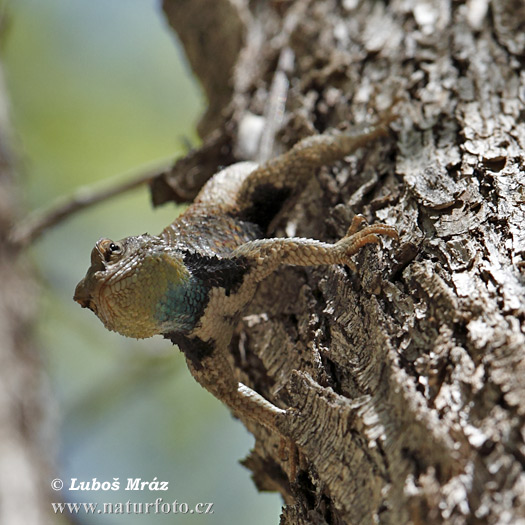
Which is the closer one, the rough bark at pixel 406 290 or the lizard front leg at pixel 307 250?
the rough bark at pixel 406 290

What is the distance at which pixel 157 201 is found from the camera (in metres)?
4.47

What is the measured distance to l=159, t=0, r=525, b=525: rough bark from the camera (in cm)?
178

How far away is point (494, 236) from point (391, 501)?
1.15 metres

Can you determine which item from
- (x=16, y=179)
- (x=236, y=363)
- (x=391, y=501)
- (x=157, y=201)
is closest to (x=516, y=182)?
(x=391, y=501)

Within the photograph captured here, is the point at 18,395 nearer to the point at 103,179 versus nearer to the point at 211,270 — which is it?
the point at 211,270

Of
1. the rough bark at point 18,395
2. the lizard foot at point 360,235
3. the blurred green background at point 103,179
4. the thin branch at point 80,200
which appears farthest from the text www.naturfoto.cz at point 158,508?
the blurred green background at point 103,179

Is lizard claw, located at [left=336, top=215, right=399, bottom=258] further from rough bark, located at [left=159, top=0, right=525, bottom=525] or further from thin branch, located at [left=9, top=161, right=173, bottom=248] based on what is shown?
thin branch, located at [left=9, top=161, right=173, bottom=248]

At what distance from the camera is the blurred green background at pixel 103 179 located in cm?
847

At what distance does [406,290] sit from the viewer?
2426 millimetres

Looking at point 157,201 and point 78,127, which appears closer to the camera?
point 157,201

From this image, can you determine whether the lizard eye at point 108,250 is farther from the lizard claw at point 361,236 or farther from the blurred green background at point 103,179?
the blurred green background at point 103,179

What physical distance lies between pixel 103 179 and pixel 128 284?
6.00 m

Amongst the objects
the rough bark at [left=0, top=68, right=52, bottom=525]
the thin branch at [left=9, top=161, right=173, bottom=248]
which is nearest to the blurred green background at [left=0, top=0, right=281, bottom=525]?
the rough bark at [left=0, top=68, right=52, bottom=525]

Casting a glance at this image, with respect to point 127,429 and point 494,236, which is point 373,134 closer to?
point 494,236
